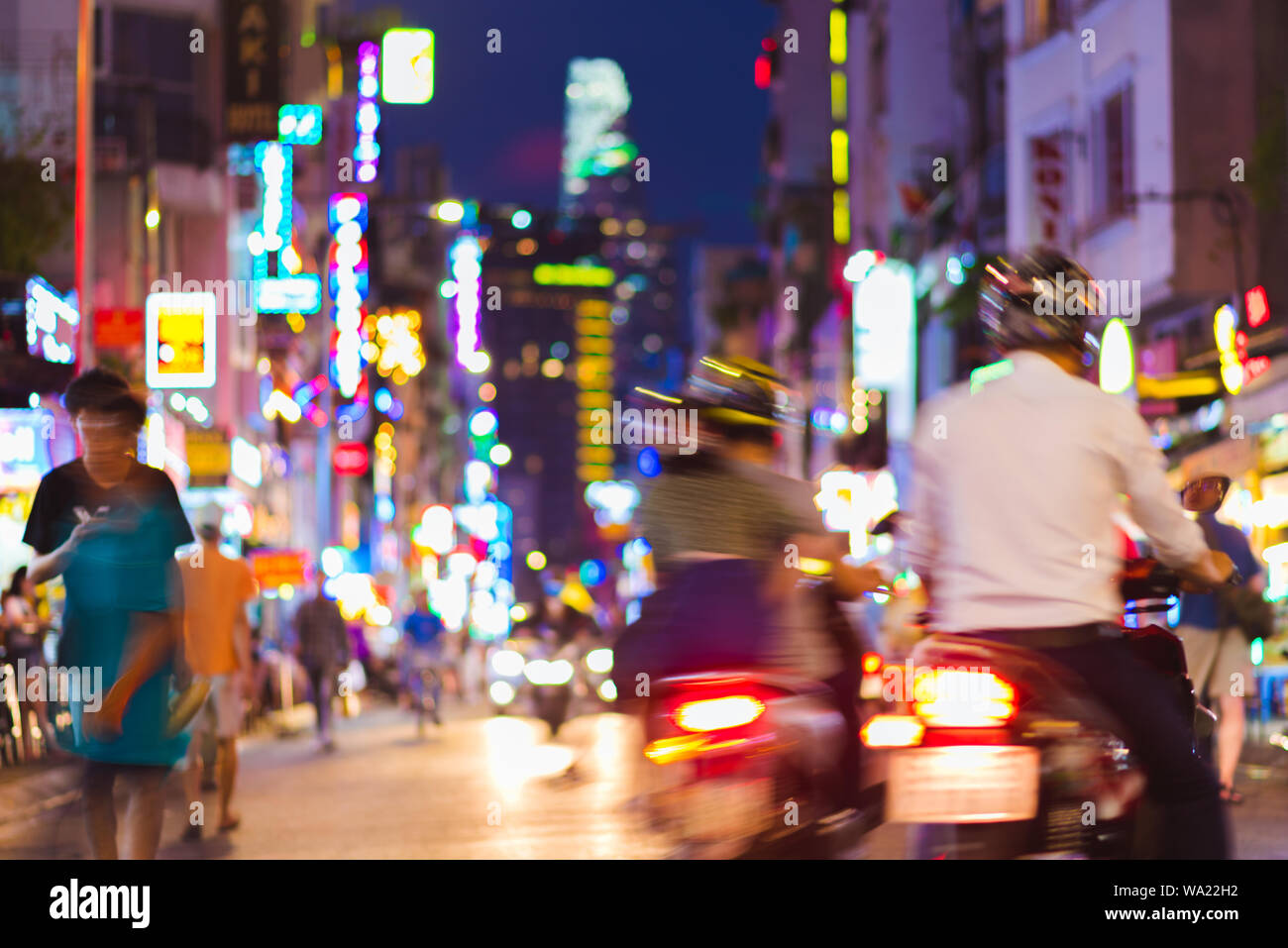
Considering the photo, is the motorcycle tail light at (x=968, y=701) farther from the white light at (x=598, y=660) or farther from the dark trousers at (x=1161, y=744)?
the white light at (x=598, y=660)

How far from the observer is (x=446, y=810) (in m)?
11.6

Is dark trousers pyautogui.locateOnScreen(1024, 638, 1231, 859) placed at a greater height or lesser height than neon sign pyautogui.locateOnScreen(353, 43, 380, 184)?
lesser

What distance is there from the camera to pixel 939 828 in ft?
13.4

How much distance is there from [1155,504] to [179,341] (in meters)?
22.3

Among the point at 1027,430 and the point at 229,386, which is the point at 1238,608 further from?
the point at 229,386

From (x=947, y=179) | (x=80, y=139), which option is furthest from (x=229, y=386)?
(x=80, y=139)

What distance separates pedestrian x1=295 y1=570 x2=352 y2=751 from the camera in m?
19.2

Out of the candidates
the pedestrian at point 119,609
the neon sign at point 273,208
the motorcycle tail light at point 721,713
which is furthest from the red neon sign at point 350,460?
the motorcycle tail light at point 721,713

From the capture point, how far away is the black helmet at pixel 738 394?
19.1 ft

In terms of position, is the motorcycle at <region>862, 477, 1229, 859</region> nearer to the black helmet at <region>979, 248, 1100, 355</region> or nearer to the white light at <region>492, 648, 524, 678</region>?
the black helmet at <region>979, 248, 1100, 355</region>

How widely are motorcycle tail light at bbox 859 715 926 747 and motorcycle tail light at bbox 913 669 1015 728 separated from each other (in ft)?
0.16

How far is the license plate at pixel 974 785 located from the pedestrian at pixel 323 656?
51.7 feet

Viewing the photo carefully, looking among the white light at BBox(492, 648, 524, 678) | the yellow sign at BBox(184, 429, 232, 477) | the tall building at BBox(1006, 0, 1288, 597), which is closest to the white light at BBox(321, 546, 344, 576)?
the yellow sign at BBox(184, 429, 232, 477)
